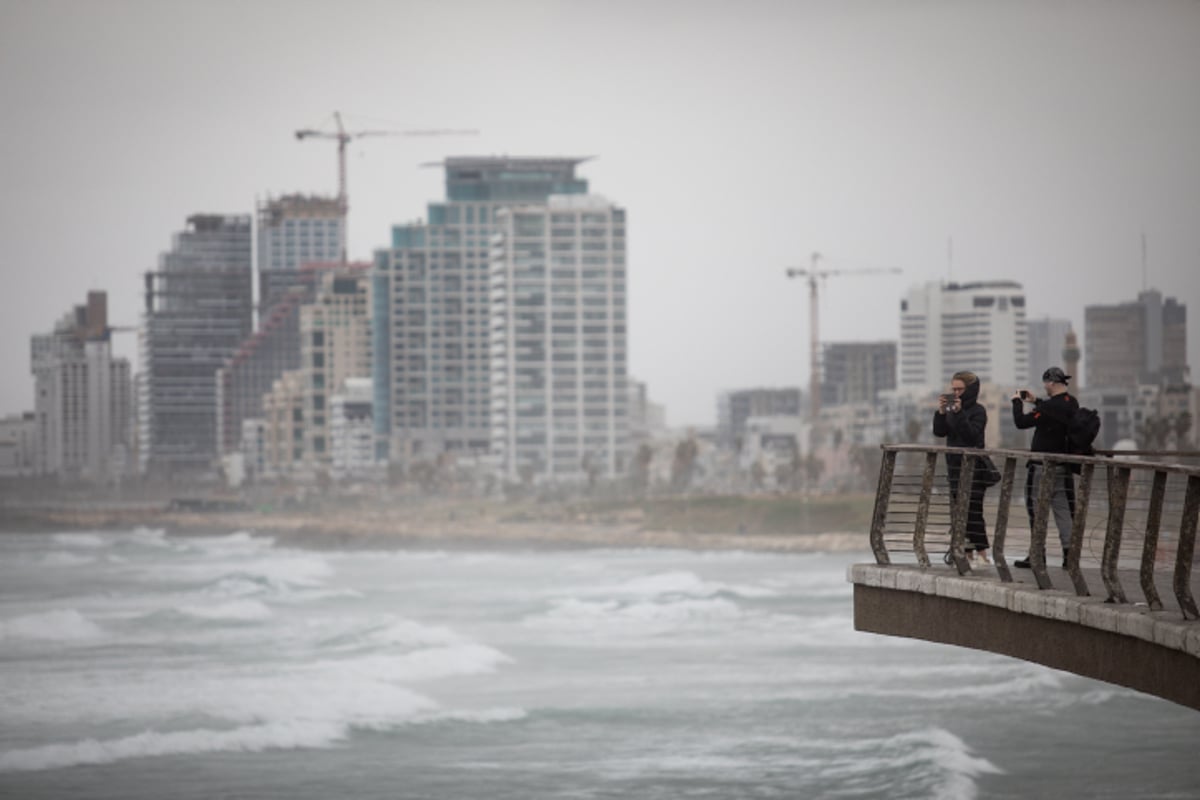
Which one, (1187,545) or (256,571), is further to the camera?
(256,571)

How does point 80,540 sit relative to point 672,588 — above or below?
below

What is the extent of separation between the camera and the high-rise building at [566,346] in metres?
192

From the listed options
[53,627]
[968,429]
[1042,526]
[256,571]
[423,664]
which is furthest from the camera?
[256,571]

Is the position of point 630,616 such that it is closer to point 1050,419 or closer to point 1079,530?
point 1050,419

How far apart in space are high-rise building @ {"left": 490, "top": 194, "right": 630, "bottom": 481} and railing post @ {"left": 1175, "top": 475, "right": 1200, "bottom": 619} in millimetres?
180653

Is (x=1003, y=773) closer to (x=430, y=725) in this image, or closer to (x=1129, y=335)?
(x=430, y=725)

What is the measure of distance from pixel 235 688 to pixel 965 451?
45.2 m

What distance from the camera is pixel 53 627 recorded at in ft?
248

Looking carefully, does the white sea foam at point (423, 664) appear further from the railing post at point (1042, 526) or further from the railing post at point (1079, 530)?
the railing post at point (1079, 530)

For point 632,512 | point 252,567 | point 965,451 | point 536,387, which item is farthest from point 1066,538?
point 536,387

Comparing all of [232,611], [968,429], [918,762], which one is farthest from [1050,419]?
[232,611]

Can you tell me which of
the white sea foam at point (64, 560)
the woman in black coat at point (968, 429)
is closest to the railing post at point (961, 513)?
the woman in black coat at point (968, 429)

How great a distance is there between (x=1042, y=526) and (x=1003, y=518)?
1.82 feet

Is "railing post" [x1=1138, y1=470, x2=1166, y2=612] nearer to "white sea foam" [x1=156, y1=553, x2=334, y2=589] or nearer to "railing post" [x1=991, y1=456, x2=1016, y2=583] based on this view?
"railing post" [x1=991, y1=456, x2=1016, y2=583]
